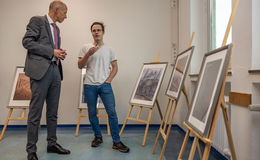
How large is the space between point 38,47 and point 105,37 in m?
1.87

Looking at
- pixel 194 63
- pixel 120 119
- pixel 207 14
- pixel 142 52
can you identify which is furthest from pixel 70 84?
pixel 207 14

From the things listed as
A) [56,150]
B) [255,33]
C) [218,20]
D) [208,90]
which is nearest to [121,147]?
[56,150]

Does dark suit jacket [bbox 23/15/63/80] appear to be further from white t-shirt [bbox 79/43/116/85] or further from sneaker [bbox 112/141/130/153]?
sneaker [bbox 112/141/130/153]

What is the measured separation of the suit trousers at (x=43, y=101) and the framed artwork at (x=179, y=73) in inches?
48.5

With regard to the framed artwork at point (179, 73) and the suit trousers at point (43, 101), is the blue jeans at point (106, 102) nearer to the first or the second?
the suit trousers at point (43, 101)

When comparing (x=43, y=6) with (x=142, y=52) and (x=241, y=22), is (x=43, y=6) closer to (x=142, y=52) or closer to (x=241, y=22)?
(x=142, y=52)

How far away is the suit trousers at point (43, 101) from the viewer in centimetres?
225

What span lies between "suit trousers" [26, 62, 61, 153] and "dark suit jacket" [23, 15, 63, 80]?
8 cm

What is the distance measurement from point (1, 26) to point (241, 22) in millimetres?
3767

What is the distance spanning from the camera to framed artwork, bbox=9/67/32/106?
3426mm

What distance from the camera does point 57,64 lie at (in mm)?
2525

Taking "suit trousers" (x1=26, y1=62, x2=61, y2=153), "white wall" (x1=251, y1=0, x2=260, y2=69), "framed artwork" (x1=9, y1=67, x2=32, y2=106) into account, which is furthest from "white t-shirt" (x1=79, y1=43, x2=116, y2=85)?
"white wall" (x1=251, y1=0, x2=260, y2=69)

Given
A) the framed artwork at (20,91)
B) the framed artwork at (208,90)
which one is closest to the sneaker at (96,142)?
the framed artwork at (20,91)

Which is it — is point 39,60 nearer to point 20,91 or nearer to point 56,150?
point 56,150
